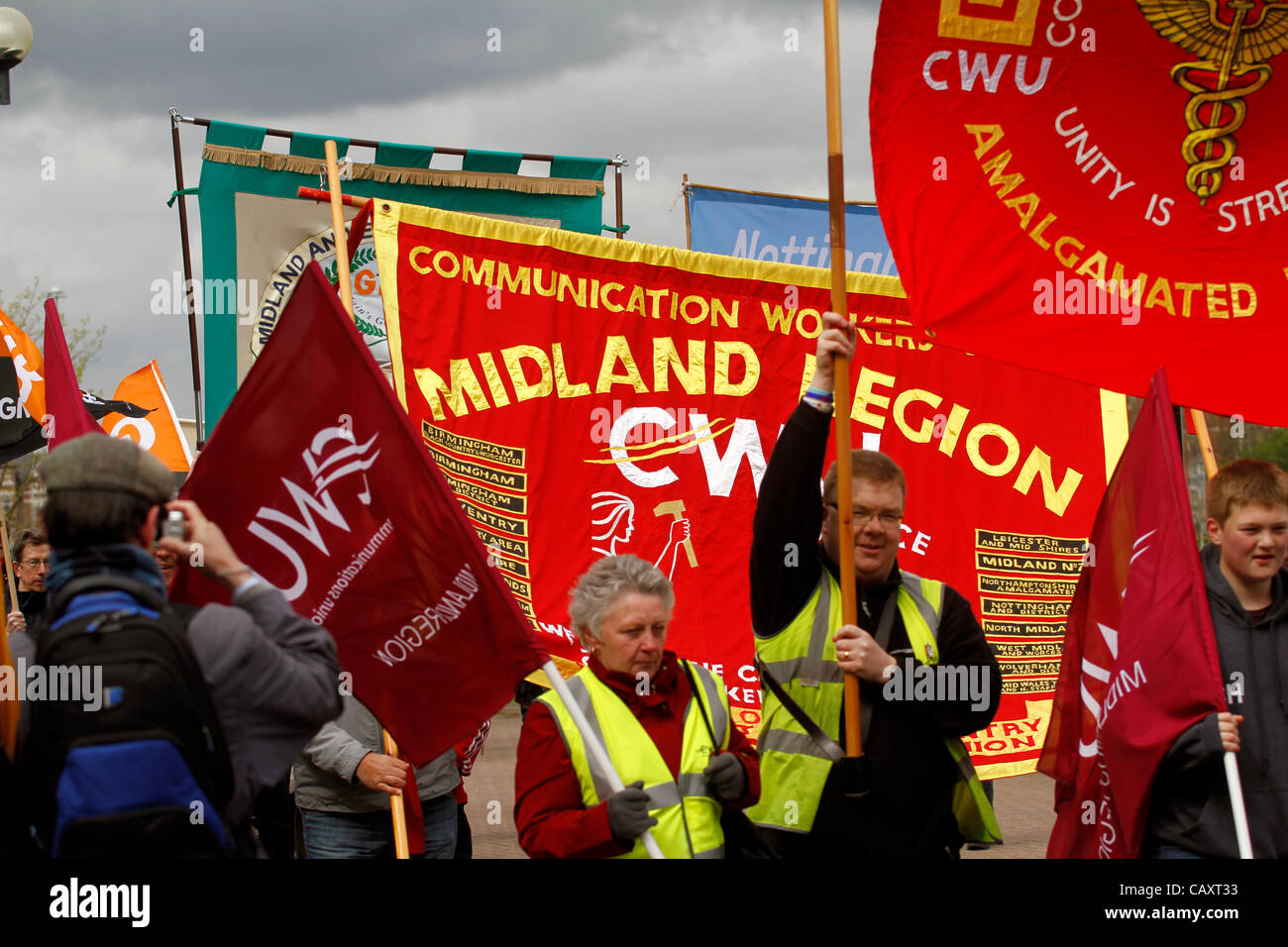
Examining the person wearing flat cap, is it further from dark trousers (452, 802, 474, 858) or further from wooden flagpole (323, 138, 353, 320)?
dark trousers (452, 802, 474, 858)

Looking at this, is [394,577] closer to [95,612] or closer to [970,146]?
[95,612]

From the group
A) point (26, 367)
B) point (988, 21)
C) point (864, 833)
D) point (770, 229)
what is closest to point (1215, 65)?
point (988, 21)

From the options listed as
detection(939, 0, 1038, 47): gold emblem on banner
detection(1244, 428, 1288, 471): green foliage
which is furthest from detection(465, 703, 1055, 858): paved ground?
detection(1244, 428, 1288, 471): green foliage

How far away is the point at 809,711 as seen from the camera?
3.79 meters

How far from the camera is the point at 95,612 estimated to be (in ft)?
7.88

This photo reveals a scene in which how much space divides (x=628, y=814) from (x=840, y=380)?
125cm

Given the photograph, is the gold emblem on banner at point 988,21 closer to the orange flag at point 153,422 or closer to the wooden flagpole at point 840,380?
the wooden flagpole at point 840,380

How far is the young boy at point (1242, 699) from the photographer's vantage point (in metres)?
3.55

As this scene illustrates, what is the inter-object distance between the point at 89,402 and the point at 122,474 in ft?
28.2

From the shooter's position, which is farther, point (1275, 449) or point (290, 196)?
point (1275, 449)

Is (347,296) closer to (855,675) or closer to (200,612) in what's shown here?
(855,675)

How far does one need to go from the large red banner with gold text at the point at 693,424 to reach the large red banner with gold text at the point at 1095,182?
214 centimetres

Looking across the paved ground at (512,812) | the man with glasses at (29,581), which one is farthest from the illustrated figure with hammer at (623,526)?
the man with glasses at (29,581)
